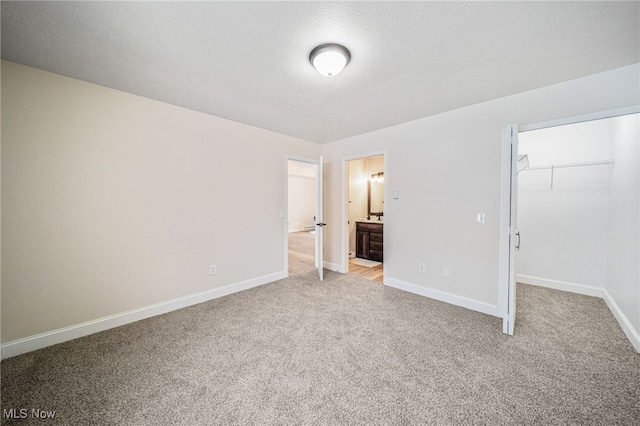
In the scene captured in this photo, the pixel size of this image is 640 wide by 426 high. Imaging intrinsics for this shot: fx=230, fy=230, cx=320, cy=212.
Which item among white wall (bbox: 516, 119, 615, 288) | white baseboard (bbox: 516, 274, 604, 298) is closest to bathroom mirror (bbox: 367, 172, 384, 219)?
white wall (bbox: 516, 119, 615, 288)

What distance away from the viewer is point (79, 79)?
2205 mm

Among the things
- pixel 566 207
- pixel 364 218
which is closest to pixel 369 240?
pixel 364 218

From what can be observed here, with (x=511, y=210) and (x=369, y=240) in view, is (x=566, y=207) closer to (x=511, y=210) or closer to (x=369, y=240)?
(x=511, y=210)

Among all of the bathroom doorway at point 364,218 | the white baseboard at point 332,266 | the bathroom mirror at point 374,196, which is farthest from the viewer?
the bathroom mirror at point 374,196

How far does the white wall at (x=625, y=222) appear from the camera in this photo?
221 centimetres

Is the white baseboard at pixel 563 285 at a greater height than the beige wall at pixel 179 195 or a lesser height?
lesser

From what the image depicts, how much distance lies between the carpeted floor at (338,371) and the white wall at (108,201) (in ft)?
1.44

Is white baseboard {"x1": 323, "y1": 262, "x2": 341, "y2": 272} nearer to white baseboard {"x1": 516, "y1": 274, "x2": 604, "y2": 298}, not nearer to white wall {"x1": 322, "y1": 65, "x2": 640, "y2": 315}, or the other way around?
white wall {"x1": 322, "y1": 65, "x2": 640, "y2": 315}

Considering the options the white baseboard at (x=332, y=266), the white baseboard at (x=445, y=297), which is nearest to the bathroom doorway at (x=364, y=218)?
the white baseboard at (x=332, y=266)

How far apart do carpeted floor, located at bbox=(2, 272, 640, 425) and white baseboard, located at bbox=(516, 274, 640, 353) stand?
3.5 inches

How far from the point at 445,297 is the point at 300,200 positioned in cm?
775

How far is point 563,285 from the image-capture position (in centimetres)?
337

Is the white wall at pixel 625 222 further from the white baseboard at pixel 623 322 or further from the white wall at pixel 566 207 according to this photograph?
the white wall at pixel 566 207

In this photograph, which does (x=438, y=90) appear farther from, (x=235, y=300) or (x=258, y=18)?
(x=235, y=300)
